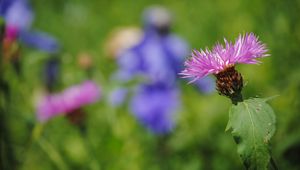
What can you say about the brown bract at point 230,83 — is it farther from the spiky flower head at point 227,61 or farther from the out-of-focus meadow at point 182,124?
the out-of-focus meadow at point 182,124

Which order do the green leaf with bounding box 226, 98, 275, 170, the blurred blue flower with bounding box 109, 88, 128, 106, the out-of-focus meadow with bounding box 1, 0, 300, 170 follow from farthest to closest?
the blurred blue flower with bounding box 109, 88, 128, 106
the out-of-focus meadow with bounding box 1, 0, 300, 170
the green leaf with bounding box 226, 98, 275, 170

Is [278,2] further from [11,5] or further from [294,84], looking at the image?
[11,5]

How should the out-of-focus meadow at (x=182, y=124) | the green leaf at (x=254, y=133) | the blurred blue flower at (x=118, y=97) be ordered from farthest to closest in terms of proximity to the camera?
the blurred blue flower at (x=118, y=97)
the out-of-focus meadow at (x=182, y=124)
the green leaf at (x=254, y=133)

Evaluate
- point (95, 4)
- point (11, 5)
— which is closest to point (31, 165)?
point (11, 5)

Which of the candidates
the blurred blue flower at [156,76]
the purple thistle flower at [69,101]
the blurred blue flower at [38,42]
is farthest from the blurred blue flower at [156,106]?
the blurred blue flower at [38,42]

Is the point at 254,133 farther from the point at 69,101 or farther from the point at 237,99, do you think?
the point at 69,101

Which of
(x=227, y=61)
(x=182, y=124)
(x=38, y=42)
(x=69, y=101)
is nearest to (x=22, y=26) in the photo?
(x=38, y=42)

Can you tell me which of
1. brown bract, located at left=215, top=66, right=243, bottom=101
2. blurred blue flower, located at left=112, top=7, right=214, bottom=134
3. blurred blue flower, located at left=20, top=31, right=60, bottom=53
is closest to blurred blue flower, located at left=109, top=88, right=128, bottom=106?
blurred blue flower, located at left=112, top=7, right=214, bottom=134

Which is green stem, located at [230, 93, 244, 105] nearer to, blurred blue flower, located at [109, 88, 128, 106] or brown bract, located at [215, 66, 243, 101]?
brown bract, located at [215, 66, 243, 101]
